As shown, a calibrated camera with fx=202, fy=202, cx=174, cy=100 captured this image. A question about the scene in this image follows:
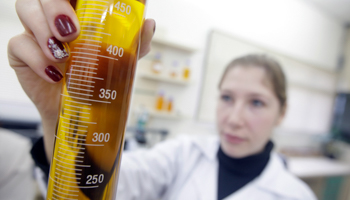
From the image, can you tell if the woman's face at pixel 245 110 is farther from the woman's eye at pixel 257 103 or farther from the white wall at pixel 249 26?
the white wall at pixel 249 26

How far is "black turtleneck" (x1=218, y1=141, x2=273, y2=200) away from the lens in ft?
2.91

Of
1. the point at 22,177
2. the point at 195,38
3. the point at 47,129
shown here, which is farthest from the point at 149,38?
the point at 195,38

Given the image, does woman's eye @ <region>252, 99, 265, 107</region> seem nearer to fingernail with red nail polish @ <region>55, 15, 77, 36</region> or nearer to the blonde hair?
the blonde hair

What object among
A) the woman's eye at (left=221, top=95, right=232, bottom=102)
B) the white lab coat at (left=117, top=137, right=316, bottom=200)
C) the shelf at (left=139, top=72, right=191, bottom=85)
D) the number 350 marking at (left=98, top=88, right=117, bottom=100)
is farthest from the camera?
the shelf at (left=139, top=72, right=191, bottom=85)

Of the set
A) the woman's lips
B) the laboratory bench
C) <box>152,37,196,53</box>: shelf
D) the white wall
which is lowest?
the laboratory bench

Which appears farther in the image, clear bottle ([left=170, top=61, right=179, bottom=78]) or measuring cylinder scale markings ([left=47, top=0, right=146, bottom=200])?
clear bottle ([left=170, top=61, right=179, bottom=78])

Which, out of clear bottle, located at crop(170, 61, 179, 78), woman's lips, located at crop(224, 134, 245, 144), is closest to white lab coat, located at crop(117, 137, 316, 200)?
woman's lips, located at crop(224, 134, 245, 144)

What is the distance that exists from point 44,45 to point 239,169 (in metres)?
0.87

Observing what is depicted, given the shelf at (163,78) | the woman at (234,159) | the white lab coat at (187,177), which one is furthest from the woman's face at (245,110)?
the shelf at (163,78)

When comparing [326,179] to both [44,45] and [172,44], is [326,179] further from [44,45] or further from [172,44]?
[44,45]

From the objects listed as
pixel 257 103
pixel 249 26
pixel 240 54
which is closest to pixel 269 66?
pixel 257 103

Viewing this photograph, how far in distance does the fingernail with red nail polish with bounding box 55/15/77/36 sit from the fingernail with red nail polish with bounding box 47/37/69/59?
27mm

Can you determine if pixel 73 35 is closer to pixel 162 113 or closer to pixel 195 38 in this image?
pixel 162 113

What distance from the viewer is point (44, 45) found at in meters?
0.29
